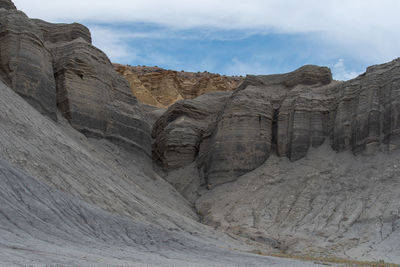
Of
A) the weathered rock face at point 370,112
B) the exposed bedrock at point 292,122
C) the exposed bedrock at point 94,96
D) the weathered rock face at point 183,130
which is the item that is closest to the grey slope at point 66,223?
the exposed bedrock at point 94,96

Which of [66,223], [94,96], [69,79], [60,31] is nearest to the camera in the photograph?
[66,223]

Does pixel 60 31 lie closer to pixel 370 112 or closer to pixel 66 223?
pixel 370 112

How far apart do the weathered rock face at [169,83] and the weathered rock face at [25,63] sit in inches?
1198

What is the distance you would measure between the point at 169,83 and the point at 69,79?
1292 inches

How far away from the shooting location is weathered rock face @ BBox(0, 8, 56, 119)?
2941cm

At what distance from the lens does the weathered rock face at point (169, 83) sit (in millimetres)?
63031

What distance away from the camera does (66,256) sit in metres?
12.6

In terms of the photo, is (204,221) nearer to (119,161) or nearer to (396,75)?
(119,161)

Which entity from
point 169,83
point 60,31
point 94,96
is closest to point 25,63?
point 94,96

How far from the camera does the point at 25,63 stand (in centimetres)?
2988

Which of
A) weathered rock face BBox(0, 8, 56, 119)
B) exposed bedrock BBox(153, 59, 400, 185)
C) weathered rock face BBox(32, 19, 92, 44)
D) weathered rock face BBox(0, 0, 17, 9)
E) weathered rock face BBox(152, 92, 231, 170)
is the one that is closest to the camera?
weathered rock face BBox(0, 8, 56, 119)

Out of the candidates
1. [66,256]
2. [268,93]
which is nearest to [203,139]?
[268,93]

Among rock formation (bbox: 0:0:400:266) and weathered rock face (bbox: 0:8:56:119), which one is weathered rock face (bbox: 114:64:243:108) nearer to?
rock formation (bbox: 0:0:400:266)

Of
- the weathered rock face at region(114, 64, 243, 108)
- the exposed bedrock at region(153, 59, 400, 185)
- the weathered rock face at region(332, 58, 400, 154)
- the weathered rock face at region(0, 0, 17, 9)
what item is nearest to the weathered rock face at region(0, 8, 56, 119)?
the weathered rock face at region(0, 0, 17, 9)
